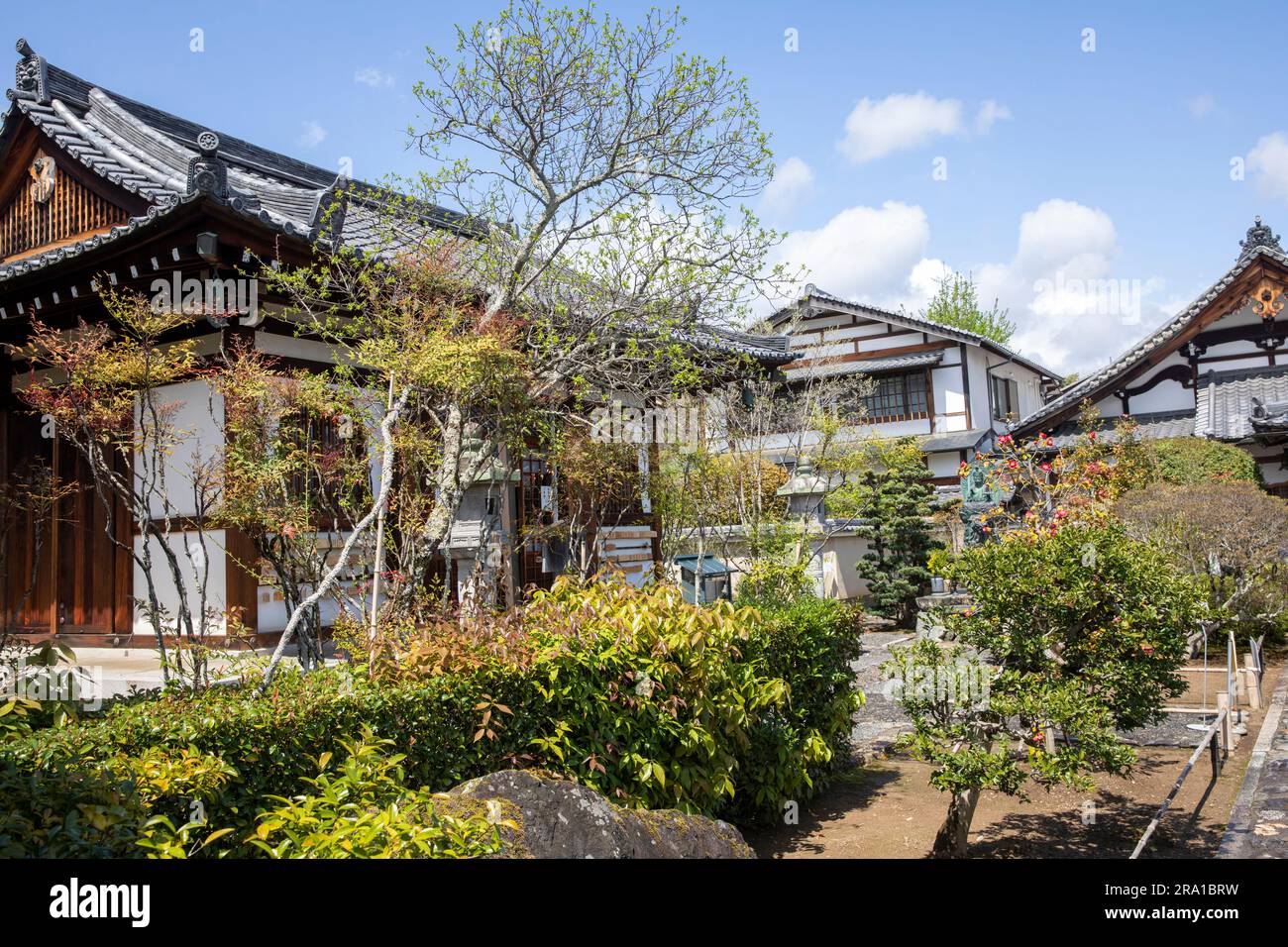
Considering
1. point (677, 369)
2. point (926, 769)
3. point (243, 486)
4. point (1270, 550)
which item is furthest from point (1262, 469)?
point (243, 486)

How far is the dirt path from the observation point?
696 centimetres

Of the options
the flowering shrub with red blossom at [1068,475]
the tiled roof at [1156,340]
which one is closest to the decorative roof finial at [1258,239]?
the tiled roof at [1156,340]

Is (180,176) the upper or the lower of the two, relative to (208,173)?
upper

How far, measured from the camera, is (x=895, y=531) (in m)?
20.2

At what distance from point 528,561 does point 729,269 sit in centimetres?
617

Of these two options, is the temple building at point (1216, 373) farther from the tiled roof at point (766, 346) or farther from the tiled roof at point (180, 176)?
the tiled roof at point (180, 176)

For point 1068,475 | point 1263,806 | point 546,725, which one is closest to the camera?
point 546,725

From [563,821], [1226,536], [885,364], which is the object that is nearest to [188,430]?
[563,821]

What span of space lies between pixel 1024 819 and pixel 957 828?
5.11ft

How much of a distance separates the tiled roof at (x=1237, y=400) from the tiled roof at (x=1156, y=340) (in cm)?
115

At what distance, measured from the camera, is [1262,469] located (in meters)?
17.6

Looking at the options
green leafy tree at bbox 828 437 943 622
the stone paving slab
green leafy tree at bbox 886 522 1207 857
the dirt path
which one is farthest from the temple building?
green leafy tree at bbox 886 522 1207 857

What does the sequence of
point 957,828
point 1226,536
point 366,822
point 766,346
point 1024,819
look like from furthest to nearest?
point 766,346 → point 1226,536 → point 1024,819 → point 957,828 → point 366,822

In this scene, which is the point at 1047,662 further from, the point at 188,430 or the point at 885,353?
the point at 885,353
